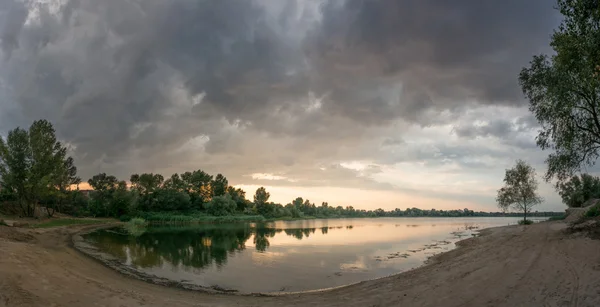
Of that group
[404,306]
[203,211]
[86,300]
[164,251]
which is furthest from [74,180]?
[404,306]

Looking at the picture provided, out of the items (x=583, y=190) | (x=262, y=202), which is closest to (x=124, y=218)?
(x=262, y=202)

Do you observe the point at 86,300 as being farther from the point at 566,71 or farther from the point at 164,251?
the point at 566,71

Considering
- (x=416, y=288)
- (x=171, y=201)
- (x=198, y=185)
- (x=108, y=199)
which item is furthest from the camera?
(x=198, y=185)

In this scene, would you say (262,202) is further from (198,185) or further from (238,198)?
(198,185)

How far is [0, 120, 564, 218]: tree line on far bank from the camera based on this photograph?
5488 cm

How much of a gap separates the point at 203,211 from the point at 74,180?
49.8m

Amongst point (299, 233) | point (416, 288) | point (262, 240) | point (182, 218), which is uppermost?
point (416, 288)

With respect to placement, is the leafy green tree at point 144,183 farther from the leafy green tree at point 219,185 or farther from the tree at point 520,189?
the tree at point 520,189

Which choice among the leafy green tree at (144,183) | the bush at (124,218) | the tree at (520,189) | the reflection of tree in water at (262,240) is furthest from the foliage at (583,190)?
the leafy green tree at (144,183)

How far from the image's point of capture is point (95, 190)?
106938mm

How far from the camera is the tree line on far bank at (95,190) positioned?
54.9m

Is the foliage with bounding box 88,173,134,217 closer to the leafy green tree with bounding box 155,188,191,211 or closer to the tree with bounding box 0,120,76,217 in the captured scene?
the leafy green tree with bounding box 155,188,191,211

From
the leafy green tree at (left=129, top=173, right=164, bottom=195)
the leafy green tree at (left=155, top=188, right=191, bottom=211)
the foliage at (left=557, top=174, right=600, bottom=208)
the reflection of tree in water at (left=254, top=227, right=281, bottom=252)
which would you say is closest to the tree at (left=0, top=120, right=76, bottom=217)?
the reflection of tree in water at (left=254, top=227, right=281, bottom=252)

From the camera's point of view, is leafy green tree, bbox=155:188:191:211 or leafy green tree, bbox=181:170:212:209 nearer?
leafy green tree, bbox=155:188:191:211
